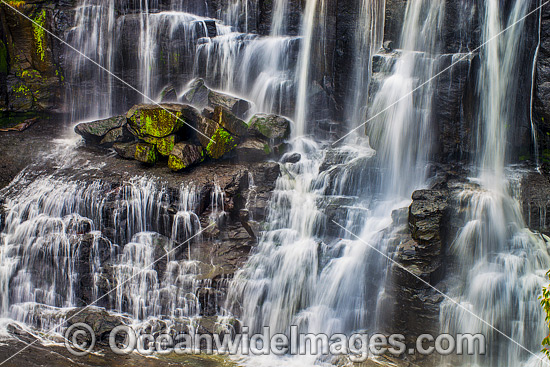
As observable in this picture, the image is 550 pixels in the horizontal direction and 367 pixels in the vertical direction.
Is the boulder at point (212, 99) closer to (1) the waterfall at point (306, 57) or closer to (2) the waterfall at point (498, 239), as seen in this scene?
(1) the waterfall at point (306, 57)

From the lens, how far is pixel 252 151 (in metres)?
12.5

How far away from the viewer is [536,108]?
10961 millimetres

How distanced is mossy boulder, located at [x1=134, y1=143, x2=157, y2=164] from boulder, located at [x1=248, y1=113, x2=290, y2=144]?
253cm

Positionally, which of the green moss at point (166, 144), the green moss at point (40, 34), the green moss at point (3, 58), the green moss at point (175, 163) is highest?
the green moss at point (40, 34)

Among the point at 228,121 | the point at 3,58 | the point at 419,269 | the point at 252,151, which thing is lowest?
the point at 419,269

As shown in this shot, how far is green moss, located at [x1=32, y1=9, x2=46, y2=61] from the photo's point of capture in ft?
50.4

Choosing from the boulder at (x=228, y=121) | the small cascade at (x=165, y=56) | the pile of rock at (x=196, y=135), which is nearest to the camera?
the pile of rock at (x=196, y=135)

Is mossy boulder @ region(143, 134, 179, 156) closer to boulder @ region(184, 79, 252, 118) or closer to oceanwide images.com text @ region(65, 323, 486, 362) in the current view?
boulder @ region(184, 79, 252, 118)

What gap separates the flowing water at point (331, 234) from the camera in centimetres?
940

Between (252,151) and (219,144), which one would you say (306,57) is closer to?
(252,151)

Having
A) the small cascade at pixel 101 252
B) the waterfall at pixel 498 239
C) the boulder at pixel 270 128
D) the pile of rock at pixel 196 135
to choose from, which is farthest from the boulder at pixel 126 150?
the waterfall at pixel 498 239

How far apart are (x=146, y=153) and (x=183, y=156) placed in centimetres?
107

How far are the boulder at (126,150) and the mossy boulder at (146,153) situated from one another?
372 mm

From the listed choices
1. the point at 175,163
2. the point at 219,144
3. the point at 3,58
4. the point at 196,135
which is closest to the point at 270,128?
the point at 219,144
